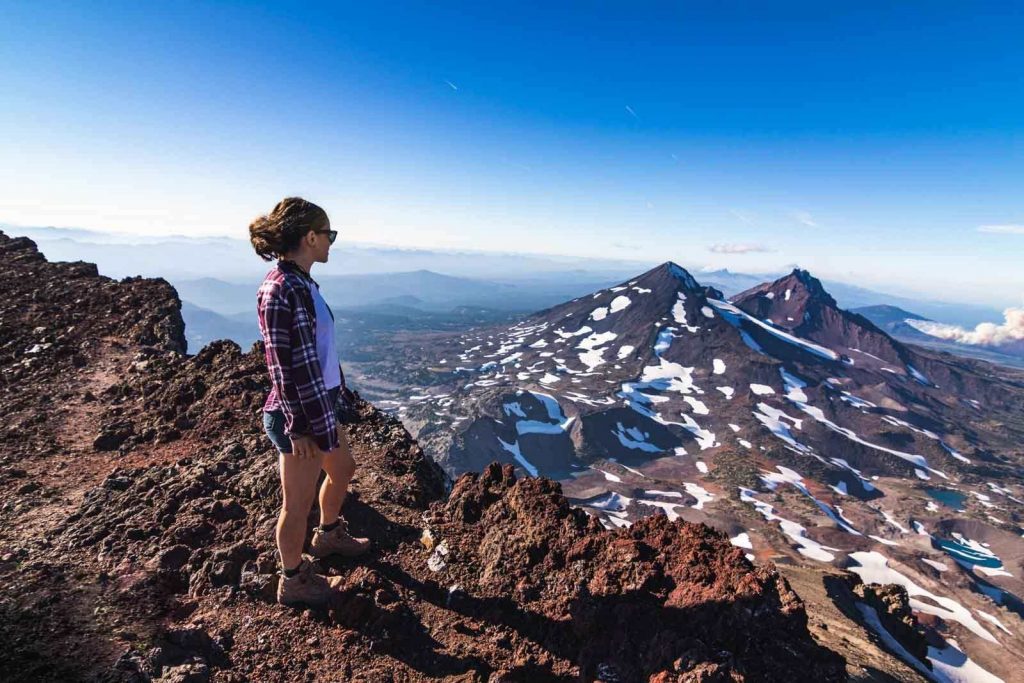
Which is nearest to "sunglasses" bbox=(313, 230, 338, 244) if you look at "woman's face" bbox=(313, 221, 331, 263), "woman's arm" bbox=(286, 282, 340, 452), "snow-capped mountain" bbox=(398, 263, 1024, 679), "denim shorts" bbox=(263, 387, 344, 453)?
"woman's face" bbox=(313, 221, 331, 263)

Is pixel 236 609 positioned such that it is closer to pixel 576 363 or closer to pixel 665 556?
pixel 665 556

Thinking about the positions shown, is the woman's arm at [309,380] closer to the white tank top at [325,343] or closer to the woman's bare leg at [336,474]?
the white tank top at [325,343]

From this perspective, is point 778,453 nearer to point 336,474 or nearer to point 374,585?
point 374,585

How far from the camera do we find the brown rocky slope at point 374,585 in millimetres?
4082

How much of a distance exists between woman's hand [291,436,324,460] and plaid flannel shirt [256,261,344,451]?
0.05 m

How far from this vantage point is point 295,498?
4.24m

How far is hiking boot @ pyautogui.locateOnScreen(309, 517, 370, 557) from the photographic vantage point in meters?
5.02

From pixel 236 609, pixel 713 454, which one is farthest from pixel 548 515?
pixel 713 454

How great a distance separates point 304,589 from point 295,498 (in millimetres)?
965

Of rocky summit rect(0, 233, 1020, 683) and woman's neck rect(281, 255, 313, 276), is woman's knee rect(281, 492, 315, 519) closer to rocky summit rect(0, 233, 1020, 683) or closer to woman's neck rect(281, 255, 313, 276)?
rocky summit rect(0, 233, 1020, 683)

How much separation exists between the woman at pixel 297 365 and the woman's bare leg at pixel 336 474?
0.79ft

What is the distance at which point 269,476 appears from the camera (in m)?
6.35

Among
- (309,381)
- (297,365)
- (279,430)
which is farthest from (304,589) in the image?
(297,365)

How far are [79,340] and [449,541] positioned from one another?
12.9 metres
